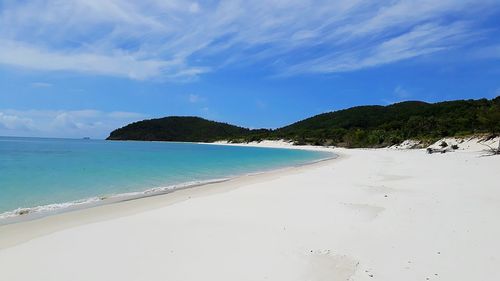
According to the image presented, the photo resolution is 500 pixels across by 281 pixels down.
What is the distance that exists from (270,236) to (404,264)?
7.98 ft

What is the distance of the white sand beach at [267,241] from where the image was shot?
523 centimetres

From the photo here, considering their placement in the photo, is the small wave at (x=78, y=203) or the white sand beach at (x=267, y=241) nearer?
the white sand beach at (x=267, y=241)

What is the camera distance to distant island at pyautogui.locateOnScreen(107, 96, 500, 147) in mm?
56234

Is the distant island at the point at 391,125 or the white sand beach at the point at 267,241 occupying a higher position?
the distant island at the point at 391,125

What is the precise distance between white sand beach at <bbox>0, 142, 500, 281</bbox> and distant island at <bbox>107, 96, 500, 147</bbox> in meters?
30.7

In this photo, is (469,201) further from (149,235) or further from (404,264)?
(149,235)

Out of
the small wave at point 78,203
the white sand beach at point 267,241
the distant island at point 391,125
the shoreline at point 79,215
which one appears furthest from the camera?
the distant island at point 391,125

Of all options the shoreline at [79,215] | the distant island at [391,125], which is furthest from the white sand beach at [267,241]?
the distant island at [391,125]

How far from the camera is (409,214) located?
871cm

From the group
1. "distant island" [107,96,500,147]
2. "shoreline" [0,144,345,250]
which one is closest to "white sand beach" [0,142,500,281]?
"shoreline" [0,144,345,250]

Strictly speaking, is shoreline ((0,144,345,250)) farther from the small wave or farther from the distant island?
the distant island

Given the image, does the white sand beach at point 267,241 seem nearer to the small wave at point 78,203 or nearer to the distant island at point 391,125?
the small wave at point 78,203

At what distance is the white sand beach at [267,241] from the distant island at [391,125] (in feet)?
101

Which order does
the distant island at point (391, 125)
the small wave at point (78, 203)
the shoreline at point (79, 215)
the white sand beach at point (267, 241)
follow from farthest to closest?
1. the distant island at point (391, 125)
2. the small wave at point (78, 203)
3. the shoreline at point (79, 215)
4. the white sand beach at point (267, 241)
